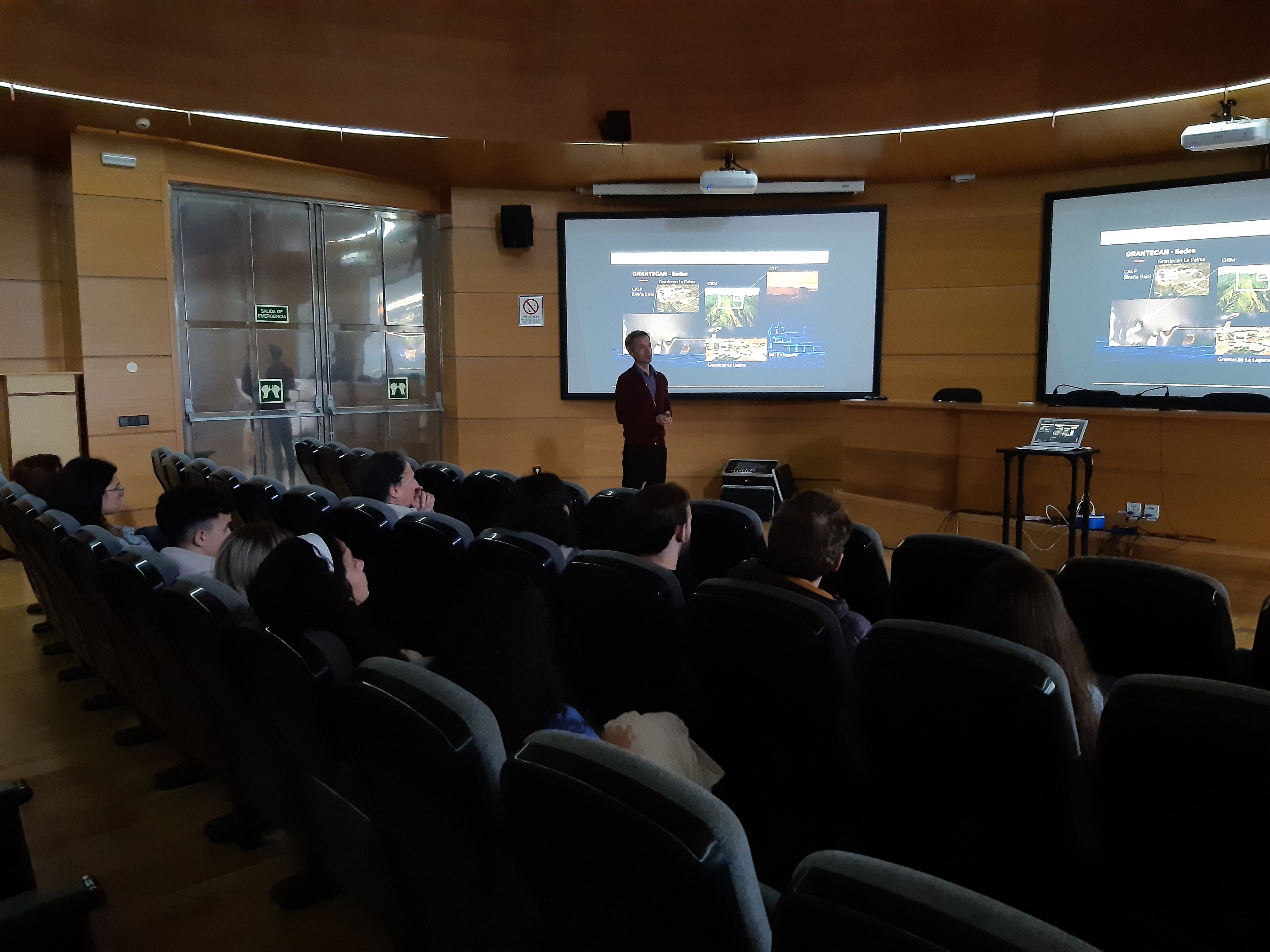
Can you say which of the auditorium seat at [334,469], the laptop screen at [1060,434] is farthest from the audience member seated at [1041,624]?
the auditorium seat at [334,469]

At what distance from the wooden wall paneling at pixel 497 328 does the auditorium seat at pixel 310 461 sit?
2.20 metres

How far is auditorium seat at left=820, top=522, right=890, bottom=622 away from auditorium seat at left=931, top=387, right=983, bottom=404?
152 inches

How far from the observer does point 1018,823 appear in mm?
1631

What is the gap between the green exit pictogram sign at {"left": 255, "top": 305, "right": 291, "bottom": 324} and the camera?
7.77 metres

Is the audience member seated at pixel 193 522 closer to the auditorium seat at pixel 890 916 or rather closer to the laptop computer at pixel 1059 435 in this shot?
the auditorium seat at pixel 890 916

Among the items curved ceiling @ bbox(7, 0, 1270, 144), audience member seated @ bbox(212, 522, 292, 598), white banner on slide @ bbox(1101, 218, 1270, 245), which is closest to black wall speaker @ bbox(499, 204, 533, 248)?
curved ceiling @ bbox(7, 0, 1270, 144)

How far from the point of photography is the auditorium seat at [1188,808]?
51.5 inches

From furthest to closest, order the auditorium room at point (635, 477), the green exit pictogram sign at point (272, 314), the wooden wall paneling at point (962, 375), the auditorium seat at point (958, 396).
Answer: the wooden wall paneling at point (962, 375) < the green exit pictogram sign at point (272, 314) < the auditorium seat at point (958, 396) < the auditorium room at point (635, 477)

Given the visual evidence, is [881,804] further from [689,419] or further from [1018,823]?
[689,419]

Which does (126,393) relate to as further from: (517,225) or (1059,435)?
(1059,435)

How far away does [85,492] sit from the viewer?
421cm

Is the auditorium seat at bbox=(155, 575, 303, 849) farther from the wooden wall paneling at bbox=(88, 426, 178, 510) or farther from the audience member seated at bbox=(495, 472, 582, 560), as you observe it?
the wooden wall paneling at bbox=(88, 426, 178, 510)

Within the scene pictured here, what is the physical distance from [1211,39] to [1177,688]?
635 cm

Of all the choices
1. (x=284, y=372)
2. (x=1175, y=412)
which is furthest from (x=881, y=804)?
(x=284, y=372)
